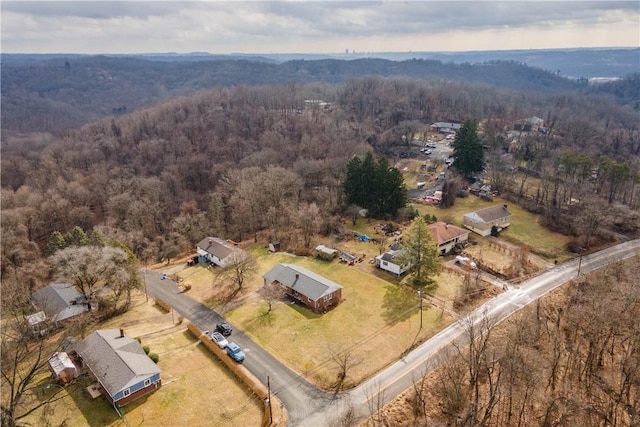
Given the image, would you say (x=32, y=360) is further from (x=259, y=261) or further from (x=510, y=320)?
(x=510, y=320)

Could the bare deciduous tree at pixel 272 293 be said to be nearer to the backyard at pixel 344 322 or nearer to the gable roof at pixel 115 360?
the backyard at pixel 344 322

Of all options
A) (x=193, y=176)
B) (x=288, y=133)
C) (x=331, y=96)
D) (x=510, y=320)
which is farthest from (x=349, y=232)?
(x=331, y=96)

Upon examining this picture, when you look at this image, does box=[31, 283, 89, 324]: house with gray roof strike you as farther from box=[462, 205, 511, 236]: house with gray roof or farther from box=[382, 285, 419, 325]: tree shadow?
box=[462, 205, 511, 236]: house with gray roof

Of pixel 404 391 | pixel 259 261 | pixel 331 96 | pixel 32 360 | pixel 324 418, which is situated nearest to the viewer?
pixel 324 418

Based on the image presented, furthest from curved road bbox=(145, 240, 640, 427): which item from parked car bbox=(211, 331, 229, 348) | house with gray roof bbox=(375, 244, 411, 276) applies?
house with gray roof bbox=(375, 244, 411, 276)

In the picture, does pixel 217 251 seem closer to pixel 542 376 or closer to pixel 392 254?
pixel 392 254

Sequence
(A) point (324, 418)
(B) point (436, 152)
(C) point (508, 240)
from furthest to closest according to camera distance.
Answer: (B) point (436, 152) → (C) point (508, 240) → (A) point (324, 418)
